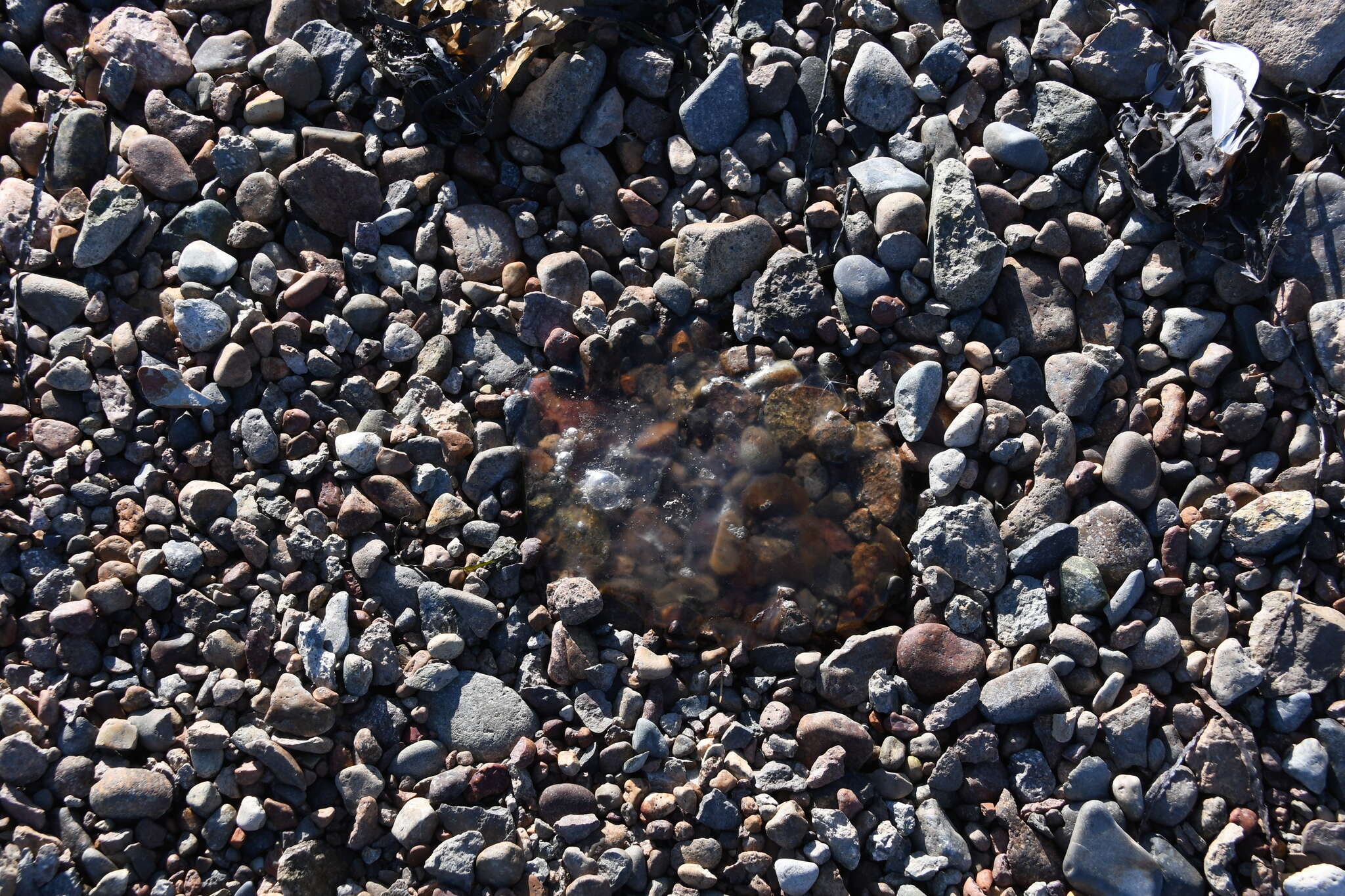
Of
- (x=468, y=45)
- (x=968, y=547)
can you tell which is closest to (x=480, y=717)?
(x=968, y=547)

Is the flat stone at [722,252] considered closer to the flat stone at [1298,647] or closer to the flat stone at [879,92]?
the flat stone at [879,92]

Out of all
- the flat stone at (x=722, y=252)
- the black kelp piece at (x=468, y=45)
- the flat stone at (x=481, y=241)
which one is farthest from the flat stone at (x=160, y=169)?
the flat stone at (x=722, y=252)

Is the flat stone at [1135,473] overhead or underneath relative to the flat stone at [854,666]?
overhead

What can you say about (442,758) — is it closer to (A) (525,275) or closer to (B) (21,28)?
(A) (525,275)

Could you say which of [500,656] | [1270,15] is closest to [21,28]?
[500,656]

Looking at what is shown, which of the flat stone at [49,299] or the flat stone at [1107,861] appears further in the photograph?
the flat stone at [49,299]

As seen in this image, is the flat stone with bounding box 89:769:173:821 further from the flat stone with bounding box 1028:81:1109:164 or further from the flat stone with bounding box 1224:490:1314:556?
the flat stone with bounding box 1028:81:1109:164

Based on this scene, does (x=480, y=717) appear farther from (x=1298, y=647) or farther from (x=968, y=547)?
(x=1298, y=647)

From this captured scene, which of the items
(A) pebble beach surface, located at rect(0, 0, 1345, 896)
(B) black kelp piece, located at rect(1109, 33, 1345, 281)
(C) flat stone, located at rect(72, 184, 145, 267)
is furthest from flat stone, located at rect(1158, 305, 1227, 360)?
(C) flat stone, located at rect(72, 184, 145, 267)

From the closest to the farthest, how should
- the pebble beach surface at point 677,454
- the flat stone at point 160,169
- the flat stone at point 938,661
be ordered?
the pebble beach surface at point 677,454, the flat stone at point 938,661, the flat stone at point 160,169
